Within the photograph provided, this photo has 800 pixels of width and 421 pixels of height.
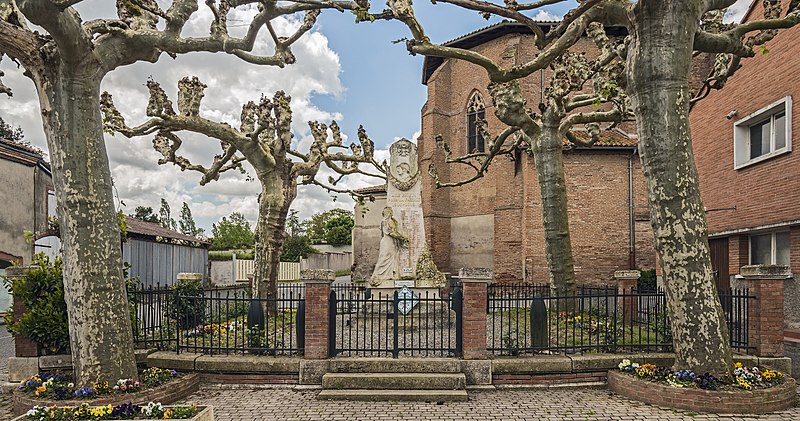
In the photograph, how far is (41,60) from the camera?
7109mm

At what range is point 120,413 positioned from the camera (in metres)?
5.54

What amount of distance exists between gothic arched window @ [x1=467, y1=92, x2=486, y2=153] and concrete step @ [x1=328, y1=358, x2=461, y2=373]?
62.1 ft

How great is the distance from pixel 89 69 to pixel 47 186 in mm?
18840

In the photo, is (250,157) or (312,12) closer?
(312,12)

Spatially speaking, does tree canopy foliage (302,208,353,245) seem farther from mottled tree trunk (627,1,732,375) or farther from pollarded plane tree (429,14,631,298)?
mottled tree trunk (627,1,732,375)

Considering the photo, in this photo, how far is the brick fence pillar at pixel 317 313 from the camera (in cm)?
808

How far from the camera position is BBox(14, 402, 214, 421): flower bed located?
534 centimetres

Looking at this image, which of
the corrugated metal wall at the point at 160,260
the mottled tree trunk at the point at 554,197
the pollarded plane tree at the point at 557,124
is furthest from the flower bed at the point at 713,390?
the corrugated metal wall at the point at 160,260

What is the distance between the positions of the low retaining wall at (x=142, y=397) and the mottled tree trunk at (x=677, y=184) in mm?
7298

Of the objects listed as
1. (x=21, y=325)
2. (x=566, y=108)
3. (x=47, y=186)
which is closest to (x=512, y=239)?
(x=566, y=108)

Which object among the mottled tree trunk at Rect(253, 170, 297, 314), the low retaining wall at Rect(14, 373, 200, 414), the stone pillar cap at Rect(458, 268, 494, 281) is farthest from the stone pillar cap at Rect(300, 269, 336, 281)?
the mottled tree trunk at Rect(253, 170, 297, 314)

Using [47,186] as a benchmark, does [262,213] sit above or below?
below

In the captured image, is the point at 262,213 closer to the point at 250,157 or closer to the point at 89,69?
the point at 250,157

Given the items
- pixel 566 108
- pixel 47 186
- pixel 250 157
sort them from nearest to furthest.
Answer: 1. pixel 566 108
2. pixel 250 157
3. pixel 47 186
